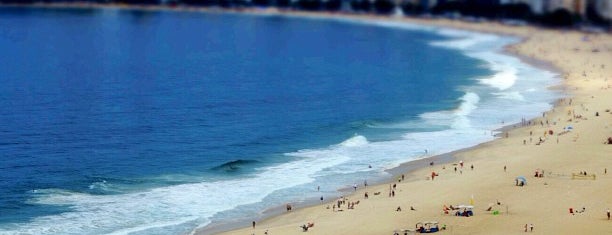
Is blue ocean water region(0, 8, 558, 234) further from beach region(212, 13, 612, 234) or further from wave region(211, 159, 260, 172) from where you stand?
beach region(212, 13, 612, 234)

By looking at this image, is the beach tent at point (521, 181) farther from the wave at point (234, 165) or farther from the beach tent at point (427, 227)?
the wave at point (234, 165)

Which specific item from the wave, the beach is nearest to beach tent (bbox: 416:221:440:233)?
the beach

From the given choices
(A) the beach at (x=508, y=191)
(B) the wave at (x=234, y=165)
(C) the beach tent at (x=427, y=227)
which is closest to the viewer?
(C) the beach tent at (x=427, y=227)

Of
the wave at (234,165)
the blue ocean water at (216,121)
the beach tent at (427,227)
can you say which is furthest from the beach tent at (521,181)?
the wave at (234,165)

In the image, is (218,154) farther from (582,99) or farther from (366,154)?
(582,99)

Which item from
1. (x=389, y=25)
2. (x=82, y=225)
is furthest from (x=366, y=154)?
(x=389, y=25)

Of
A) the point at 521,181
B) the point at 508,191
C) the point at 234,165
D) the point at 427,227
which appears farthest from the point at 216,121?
the point at 427,227

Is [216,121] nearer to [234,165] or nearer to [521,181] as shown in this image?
[234,165]
